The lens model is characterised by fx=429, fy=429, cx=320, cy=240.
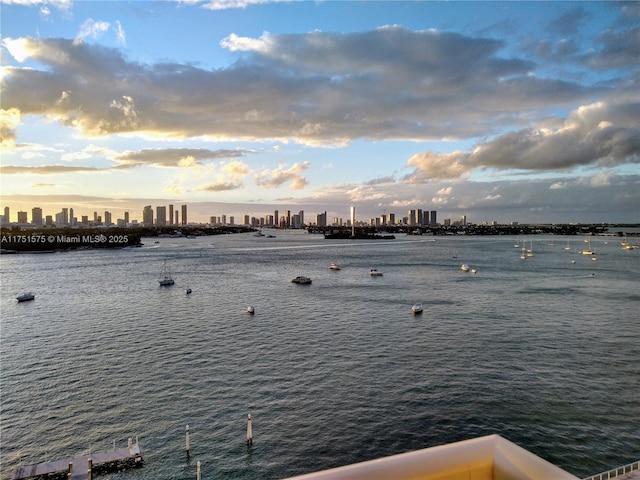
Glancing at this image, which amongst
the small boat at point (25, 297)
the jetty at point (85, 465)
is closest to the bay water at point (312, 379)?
the jetty at point (85, 465)

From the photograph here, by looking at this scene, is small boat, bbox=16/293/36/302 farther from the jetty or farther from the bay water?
the jetty

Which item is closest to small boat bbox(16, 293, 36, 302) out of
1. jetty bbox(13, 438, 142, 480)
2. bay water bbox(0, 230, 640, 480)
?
bay water bbox(0, 230, 640, 480)

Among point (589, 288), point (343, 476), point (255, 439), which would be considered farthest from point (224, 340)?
point (589, 288)

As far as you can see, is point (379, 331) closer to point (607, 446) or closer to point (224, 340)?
point (224, 340)

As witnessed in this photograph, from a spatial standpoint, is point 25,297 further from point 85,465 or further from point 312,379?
point 85,465

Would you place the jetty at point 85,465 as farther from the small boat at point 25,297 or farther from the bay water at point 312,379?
the small boat at point 25,297
